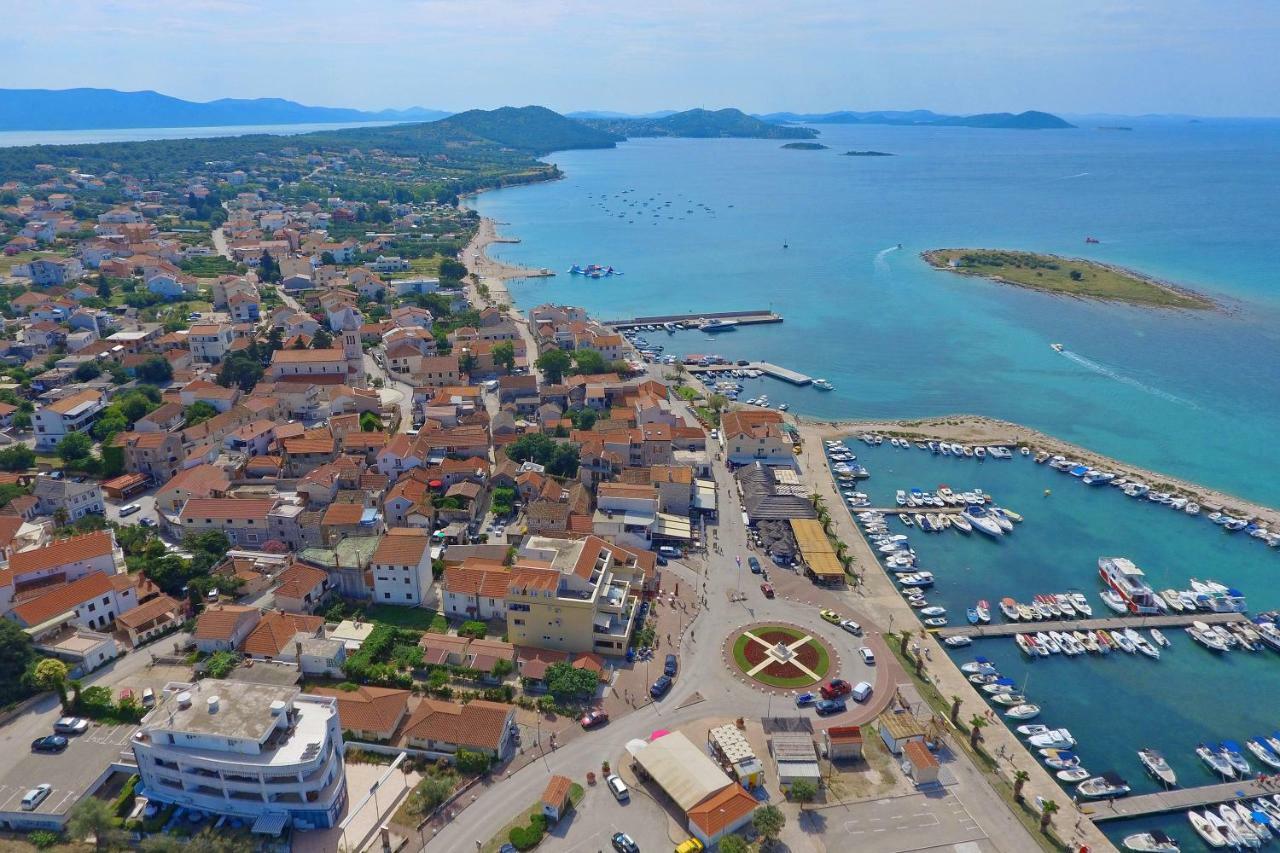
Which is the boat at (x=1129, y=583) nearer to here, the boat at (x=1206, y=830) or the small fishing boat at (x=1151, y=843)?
the boat at (x=1206, y=830)

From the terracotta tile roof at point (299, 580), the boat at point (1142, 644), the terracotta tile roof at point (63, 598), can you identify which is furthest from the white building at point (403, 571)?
the boat at point (1142, 644)

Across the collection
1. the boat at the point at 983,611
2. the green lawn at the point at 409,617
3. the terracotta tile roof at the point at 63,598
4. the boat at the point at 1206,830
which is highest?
the terracotta tile roof at the point at 63,598

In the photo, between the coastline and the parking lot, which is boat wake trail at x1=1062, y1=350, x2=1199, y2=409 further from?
the parking lot

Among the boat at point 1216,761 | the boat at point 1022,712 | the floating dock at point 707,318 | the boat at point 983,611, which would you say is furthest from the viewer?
the floating dock at point 707,318

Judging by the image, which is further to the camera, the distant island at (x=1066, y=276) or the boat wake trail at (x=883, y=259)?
the boat wake trail at (x=883, y=259)

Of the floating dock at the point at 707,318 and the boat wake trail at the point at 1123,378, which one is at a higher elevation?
the floating dock at the point at 707,318

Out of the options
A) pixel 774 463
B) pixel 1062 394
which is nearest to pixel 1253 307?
pixel 1062 394

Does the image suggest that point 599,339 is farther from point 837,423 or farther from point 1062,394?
point 1062,394

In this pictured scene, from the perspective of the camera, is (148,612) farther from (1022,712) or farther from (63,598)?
(1022,712)
